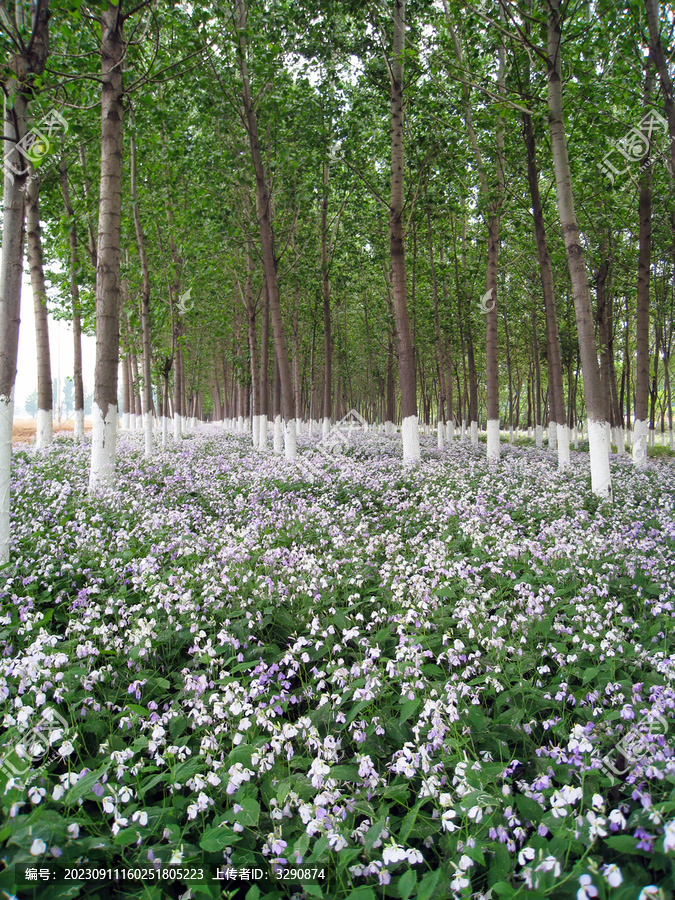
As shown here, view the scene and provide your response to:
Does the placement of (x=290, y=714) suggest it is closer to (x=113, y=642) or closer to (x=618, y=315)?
(x=113, y=642)

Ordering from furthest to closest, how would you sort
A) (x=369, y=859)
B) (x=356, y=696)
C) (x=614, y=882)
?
(x=356, y=696) → (x=369, y=859) → (x=614, y=882)

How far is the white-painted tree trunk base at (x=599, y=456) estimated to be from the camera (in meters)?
9.22

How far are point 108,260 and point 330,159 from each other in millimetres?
10071


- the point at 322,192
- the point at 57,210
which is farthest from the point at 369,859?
the point at 57,210

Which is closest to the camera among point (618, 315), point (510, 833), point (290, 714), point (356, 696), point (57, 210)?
point (510, 833)

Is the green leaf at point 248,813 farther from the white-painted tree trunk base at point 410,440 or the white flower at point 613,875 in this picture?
the white-painted tree trunk base at point 410,440

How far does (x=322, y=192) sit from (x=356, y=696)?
19.2 meters

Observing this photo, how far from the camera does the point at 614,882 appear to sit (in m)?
1.50

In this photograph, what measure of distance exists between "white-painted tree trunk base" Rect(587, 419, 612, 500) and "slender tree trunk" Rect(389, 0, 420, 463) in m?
4.18

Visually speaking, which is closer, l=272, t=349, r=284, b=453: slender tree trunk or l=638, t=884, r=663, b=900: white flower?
l=638, t=884, r=663, b=900: white flower

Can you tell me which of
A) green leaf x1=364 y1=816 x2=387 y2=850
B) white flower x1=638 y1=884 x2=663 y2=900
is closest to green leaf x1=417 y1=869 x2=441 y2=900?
green leaf x1=364 y1=816 x2=387 y2=850

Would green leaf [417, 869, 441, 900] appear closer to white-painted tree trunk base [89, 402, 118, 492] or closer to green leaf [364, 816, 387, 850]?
green leaf [364, 816, 387, 850]

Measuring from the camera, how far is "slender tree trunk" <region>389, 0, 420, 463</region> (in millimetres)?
12539

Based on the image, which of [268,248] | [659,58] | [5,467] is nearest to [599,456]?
[659,58]
